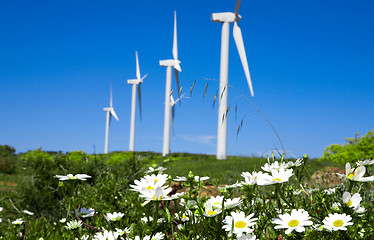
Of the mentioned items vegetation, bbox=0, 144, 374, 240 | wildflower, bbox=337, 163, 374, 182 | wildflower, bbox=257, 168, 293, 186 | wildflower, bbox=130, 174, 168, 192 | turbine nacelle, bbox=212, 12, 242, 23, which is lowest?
vegetation, bbox=0, 144, 374, 240

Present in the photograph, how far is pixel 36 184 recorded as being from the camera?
7.45 m

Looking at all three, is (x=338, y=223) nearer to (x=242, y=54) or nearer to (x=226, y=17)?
(x=242, y=54)

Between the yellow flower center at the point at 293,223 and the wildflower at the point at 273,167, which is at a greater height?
the wildflower at the point at 273,167

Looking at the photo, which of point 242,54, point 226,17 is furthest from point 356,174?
point 226,17

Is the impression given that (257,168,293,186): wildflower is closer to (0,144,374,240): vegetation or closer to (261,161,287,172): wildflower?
(0,144,374,240): vegetation

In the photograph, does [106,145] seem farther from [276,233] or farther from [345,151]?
[276,233]

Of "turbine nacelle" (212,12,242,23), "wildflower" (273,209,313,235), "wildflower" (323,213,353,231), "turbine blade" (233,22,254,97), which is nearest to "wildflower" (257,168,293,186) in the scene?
"wildflower" (273,209,313,235)

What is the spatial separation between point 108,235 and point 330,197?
1521mm

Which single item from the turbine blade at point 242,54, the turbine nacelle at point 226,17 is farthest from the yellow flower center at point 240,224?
the turbine nacelle at point 226,17

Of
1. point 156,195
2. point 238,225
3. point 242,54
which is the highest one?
point 242,54

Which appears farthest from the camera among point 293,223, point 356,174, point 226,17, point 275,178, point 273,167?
point 226,17

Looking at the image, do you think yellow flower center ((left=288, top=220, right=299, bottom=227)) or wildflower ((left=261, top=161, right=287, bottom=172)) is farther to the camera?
wildflower ((left=261, top=161, right=287, bottom=172))

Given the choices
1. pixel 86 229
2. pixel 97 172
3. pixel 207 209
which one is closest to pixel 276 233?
pixel 207 209

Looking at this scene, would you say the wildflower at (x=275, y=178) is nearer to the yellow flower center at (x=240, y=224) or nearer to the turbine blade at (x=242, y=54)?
the yellow flower center at (x=240, y=224)
